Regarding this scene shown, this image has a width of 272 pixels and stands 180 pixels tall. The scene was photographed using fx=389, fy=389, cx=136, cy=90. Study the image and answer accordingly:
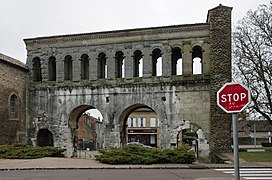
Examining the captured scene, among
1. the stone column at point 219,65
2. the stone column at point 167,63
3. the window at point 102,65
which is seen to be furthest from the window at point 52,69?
the stone column at point 219,65

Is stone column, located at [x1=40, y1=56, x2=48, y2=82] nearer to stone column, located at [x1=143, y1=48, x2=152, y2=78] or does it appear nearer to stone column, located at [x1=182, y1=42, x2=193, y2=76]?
stone column, located at [x1=143, y1=48, x2=152, y2=78]

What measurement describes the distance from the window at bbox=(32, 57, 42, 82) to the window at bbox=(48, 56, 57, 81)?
3.45 feet

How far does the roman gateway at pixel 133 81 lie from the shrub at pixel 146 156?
731cm

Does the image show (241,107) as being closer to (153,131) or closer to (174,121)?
(174,121)

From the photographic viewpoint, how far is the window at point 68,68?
3263cm

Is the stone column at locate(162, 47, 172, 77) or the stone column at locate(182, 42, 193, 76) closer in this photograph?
the stone column at locate(182, 42, 193, 76)

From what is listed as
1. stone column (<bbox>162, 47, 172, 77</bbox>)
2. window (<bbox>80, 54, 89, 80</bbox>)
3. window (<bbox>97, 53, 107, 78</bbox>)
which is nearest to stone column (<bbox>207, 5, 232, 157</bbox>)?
stone column (<bbox>162, 47, 172, 77</bbox>)

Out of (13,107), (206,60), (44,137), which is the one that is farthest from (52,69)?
(206,60)

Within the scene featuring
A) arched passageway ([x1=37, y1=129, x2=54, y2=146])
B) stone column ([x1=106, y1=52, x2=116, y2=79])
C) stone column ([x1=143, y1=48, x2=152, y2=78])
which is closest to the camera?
stone column ([x1=143, y1=48, x2=152, y2=78])

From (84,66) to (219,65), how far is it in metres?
11.4

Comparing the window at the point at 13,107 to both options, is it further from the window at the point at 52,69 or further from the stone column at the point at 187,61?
the stone column at the point at 187,61

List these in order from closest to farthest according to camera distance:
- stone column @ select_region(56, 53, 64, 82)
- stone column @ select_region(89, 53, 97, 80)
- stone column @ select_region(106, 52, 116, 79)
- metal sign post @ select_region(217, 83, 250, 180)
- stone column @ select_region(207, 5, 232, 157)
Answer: metal sign post @ select_region(217, 83, 250, 180) < stone column @ select_region(207, 5, 232, 157) < stone column @ select_region(106, 52, 116, 79) < stone column @ select_region(89, 53, 97, 80) < stone column @ select_region(56, 53, 64, 82)

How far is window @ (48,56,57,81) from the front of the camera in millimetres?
33000

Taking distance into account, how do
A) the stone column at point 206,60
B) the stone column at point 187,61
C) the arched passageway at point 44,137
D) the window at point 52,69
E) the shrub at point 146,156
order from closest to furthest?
the shrub at point 146,156, the stone column at point 206,60, the stone column at point 187,61, the window at point 52,69, the arched passageway at point 44,137
